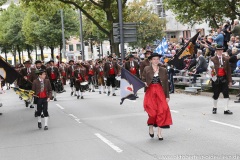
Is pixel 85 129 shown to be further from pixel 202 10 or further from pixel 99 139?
pixel 202 10

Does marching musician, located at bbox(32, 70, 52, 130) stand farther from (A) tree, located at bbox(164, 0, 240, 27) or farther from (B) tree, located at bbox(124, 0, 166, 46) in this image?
(B) tree, located at bbox(124, 0, 166, 46)

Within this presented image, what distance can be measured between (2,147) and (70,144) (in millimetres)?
1612

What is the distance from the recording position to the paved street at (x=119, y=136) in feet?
29.6

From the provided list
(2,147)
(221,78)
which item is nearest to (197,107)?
(221,78)

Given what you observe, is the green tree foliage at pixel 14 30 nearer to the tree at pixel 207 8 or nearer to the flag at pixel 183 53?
the tree at pixel 207 8

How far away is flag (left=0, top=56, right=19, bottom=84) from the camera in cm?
1698

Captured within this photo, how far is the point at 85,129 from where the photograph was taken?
1273 cm

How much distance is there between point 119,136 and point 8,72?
24.0 feet

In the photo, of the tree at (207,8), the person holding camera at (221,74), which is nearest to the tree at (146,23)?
the tree at (207,8)

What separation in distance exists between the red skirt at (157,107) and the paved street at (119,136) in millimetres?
411

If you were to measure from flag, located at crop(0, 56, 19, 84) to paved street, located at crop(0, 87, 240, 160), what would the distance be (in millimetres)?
1401

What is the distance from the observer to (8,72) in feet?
56.2

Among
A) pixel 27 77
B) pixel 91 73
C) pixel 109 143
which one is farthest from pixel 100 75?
pixel 109 143

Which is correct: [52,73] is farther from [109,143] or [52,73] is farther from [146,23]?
[146,23]
